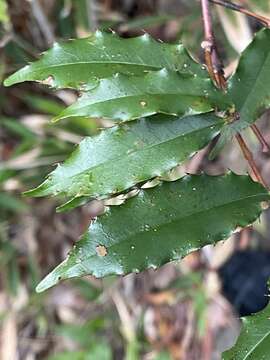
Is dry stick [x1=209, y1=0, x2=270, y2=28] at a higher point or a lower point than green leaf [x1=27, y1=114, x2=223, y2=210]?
higher

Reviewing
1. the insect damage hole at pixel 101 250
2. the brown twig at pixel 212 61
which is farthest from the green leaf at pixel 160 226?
the brown twig at pixel 212 61

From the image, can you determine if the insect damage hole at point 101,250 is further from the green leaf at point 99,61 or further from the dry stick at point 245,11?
the dry stick at point 245,11

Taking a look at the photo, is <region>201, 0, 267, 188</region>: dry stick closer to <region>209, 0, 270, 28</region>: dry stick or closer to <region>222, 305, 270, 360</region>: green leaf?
<region>209, 0, 270, 28</region>: dry stick

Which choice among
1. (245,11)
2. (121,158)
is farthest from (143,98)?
(245,11)

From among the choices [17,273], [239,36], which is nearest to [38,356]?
[17,273]

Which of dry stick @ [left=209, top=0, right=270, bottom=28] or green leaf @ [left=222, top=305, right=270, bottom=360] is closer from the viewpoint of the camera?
green leaf @ [left=222, top=305, right=270, bottom=360]

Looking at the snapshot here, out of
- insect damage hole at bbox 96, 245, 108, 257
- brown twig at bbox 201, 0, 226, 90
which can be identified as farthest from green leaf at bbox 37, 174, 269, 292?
brown twig at bbox 201, 0, 226, 90

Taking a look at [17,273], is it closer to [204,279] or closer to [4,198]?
[4,198]
